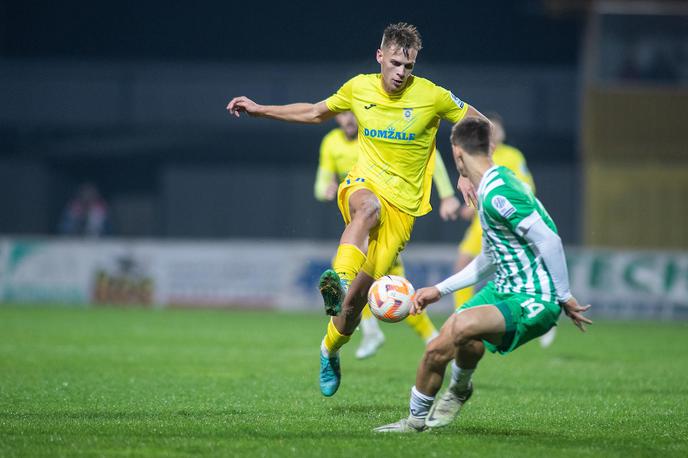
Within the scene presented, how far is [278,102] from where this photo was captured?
30.9 m

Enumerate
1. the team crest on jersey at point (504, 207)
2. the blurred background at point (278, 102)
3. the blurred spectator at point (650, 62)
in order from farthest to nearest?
the blurred background at point (278, 102), the blurred spectator at point (650, 62), the team crest on jersey at point (504, 207)

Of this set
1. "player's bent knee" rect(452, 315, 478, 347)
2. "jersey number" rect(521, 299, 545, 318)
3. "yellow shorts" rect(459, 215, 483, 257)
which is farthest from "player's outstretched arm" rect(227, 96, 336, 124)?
"yellow shorts" rect(459, 215, 483, 257)

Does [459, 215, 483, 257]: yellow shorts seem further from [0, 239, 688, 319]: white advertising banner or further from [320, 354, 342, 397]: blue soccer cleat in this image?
[0, 239, 688, 319]: white advertising banner

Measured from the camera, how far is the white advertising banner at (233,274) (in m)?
21.3

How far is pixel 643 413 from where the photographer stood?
757cm

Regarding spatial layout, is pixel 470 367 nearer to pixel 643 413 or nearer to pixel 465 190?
pixel 465 190

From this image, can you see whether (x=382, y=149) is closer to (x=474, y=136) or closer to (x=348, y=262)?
(x=348, y=262)

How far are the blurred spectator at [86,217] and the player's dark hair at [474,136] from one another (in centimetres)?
2525

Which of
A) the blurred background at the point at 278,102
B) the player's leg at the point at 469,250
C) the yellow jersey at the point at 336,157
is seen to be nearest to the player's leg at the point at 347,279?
the yellow jersey at the point at 336,157

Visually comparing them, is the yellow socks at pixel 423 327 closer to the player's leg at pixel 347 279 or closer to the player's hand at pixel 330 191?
the player's hand at pixel 330 191

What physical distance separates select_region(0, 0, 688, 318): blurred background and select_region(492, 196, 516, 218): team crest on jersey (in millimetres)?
20678

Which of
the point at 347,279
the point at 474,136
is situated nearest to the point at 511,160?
the point at 347,279

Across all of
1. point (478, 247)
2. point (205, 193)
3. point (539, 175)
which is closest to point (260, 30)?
point (205, 193)

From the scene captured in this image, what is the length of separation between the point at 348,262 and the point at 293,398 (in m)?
1.51
